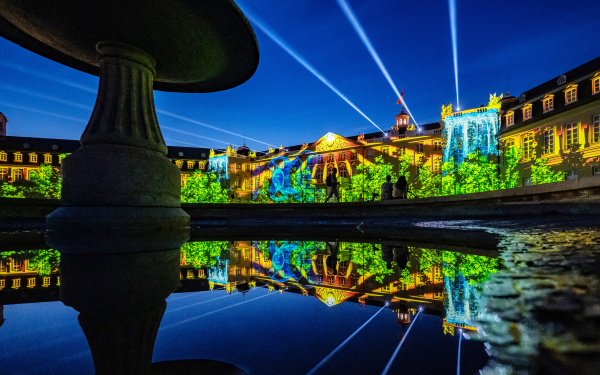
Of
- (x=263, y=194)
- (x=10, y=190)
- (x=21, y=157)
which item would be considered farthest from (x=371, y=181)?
(x=21, y=157)

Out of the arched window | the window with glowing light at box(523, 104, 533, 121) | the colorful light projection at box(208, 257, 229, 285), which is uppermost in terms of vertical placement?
the window with glowing light at box(523, 104, 533, 121)

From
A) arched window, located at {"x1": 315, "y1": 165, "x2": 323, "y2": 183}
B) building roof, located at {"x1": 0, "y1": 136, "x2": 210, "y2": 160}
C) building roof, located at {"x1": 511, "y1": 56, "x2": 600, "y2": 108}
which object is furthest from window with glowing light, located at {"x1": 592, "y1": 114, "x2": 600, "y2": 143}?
building roof, located at {"x1": 0, "y1": 136, "x2": 210, "y2": 160}

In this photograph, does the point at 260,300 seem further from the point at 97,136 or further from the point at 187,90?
the point at 187,90

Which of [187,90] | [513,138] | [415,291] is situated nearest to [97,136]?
→ [187,90]

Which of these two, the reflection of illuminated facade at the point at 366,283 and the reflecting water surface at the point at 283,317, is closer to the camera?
the reflecting water surface at the point at 283,317

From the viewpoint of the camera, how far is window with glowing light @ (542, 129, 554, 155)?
3164 centimetres

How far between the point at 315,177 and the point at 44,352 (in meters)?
56.1

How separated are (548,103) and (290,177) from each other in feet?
111

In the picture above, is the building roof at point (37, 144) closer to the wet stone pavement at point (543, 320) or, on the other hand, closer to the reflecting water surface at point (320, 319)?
the reflecting water surface at point (320, 319)

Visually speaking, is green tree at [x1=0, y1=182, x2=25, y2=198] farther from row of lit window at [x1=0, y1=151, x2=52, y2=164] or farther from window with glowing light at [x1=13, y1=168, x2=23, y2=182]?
row of lit window at [x1=0, y1=151, x2=52, y2=164]

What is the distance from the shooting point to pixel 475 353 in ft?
3.12

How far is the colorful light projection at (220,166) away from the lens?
6875cm

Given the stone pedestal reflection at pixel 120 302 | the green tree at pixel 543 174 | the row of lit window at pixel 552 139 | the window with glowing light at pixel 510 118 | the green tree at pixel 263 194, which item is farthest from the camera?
the green tree at pixel 263 194

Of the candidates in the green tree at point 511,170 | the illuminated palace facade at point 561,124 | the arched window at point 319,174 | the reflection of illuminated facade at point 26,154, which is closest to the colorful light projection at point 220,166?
the reflection of illuminated facade at point 26,154
